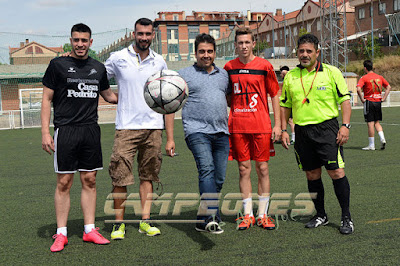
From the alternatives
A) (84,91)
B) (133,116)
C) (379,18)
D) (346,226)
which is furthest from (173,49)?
(346,226)

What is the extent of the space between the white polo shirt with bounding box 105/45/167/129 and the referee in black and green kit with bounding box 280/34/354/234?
161cm

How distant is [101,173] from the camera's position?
9.62 meters

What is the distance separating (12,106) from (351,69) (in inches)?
1274

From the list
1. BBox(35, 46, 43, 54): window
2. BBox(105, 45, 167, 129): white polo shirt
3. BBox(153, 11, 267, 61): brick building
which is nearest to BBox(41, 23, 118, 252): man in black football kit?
BBox(105, 45, 167, 129): white polo shirt

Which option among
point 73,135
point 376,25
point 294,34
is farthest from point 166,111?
point 294,34

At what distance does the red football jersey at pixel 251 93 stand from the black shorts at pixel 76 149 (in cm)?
158

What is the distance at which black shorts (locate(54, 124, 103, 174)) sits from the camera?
455 cm

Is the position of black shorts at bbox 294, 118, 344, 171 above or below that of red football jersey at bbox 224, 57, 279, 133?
below

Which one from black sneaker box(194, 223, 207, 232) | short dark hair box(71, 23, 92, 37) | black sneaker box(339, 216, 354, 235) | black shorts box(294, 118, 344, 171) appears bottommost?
black sneaker box(194, 223, 207, 232)

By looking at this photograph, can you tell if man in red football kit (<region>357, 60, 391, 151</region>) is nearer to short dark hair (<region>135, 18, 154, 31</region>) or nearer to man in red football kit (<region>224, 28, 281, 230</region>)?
man in red football kit (<region>224, 28, 281, 230</region>)

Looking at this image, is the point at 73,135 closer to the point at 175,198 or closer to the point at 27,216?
the point at 27,216

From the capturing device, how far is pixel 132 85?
15.9 feet

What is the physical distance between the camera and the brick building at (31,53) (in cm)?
3791

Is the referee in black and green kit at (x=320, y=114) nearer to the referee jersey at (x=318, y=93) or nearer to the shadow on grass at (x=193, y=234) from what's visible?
the referee jersey at (x=318, y=93)
